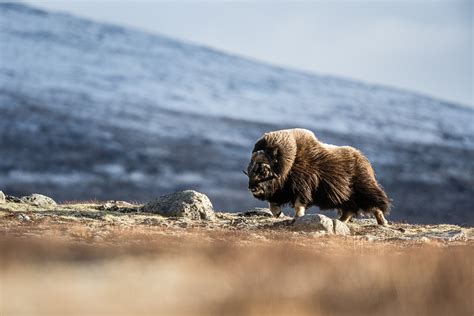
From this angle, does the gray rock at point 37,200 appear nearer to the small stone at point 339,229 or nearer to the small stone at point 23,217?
the small stone at point 23,217

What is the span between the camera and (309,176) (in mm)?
12836

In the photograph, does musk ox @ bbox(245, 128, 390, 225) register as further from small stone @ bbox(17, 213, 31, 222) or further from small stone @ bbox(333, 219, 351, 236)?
small stone @ bbox(17, 213, 31, 222)

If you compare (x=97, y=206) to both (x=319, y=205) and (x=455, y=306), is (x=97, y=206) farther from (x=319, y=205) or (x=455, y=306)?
(x=455, y=306)

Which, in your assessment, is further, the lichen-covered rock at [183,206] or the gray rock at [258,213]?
the gray rock at [258,213]

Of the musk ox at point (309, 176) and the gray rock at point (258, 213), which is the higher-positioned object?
the musk ox at point (309, 176)

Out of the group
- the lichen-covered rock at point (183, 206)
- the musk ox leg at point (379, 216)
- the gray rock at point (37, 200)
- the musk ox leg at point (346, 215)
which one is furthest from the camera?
the gray rock at point (37, 200)

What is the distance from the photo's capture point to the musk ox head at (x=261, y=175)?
12.5 meters

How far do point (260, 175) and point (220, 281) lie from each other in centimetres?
993

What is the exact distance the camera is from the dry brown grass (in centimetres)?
221

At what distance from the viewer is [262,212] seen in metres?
15.3

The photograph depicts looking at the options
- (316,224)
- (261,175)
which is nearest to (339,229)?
(316,224)

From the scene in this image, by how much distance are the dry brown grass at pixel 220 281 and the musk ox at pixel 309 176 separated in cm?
889

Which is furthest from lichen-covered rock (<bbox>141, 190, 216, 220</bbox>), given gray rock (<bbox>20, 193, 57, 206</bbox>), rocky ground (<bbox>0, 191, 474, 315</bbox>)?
rocky ground (<bbox>0, 191, 474, 315</bbox>)

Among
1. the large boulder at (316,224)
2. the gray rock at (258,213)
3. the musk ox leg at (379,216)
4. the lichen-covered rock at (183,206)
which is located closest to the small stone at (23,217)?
the lichen-covered rock at (183,206)
